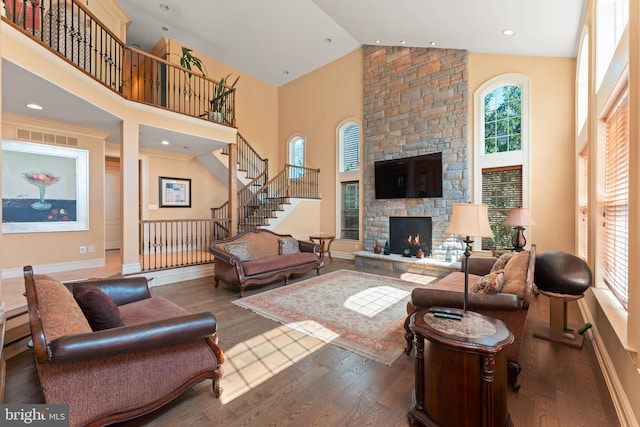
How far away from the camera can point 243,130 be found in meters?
8.55

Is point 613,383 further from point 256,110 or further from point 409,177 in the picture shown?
point 256,110

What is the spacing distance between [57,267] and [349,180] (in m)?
6.41

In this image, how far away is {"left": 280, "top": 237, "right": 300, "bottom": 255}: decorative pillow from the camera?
17.9ft

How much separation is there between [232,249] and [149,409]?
10.1ft

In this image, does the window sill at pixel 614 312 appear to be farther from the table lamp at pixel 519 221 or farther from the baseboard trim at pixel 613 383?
the table lamp at pixel 519 221

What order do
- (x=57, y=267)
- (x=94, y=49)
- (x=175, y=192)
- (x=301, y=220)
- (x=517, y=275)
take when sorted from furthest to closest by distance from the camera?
(x=301, y=220)
(x=175, y=192)
(x=57, y=267)
(x=94, y=49)
(x=517, y=275)

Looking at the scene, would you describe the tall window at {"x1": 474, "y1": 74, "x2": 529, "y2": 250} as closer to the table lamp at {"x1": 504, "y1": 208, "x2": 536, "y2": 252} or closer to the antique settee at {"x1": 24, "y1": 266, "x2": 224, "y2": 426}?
the table lamp at {"x1": 504, "y1": 208, "x2": 536, "y2": 252}

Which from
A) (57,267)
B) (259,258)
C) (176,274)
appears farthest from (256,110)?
(57,267)

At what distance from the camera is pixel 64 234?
189 inches

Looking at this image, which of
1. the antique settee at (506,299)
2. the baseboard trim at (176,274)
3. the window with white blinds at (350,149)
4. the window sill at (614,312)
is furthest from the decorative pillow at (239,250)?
the window sill at (614,312)

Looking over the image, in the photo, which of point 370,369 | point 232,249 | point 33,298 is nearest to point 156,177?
point 232,249

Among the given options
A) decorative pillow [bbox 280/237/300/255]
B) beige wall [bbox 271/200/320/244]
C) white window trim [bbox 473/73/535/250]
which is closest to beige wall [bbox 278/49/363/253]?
beige wall [bbox 271/200/320/244]

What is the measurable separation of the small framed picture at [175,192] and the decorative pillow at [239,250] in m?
3.54

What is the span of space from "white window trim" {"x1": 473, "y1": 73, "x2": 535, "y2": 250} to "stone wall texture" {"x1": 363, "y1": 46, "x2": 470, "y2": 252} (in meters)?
0.20
